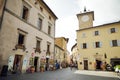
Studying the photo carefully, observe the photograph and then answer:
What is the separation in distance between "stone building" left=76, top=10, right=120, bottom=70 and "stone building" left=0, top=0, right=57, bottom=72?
9010 mm

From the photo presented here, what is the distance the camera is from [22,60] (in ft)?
46.9

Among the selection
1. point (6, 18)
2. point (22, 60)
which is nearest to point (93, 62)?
point (22, 60)

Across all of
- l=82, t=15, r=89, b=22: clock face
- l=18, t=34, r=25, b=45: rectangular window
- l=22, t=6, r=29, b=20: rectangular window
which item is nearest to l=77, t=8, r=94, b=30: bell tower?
l=82, t=15, r=89, b=22: clock face

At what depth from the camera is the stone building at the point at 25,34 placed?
11.9 m

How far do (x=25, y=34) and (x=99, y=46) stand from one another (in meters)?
17.4

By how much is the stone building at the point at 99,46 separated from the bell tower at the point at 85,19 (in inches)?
148

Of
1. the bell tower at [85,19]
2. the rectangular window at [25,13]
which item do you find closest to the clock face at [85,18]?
the bell tower at [85,19]

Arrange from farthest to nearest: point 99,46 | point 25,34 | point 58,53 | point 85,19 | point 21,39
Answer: point 58,53 < point 85,19 < point 99,46 < point 25,34 < point 21,39

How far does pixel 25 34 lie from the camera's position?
14977 millimetres

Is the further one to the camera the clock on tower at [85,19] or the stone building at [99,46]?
the clock on tower at [85,19]

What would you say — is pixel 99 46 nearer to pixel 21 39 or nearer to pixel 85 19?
pixel 85 19

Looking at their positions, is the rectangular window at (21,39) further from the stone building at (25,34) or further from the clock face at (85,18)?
the clock face at (85,18)

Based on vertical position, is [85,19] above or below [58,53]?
above

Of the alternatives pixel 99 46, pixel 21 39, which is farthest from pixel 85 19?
pixel 21 39
